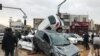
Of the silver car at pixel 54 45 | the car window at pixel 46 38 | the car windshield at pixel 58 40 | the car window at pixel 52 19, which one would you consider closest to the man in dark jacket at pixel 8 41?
the silver car at pixel 54 45

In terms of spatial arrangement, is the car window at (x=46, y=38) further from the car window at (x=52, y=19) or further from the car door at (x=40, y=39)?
the car window at (x=52, y=19)

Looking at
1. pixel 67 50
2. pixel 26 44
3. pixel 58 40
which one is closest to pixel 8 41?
pixel 67 50

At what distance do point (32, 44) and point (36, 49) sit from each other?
136 centimetres

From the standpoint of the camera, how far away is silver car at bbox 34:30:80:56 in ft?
69.3

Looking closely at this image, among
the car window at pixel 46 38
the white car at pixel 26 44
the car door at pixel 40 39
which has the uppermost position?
the car window at pixel 46 38

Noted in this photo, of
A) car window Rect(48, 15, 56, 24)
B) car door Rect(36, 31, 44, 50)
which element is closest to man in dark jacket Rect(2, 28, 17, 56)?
car door Rect(36, 31, 44, 50)

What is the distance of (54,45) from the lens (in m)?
22.2

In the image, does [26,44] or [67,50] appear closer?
[67,50]

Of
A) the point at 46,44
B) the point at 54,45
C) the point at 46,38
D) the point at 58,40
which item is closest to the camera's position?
the point at 54,45

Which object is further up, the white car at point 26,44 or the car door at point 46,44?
the car door at point 46,44

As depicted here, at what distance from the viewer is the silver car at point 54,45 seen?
69.3ft

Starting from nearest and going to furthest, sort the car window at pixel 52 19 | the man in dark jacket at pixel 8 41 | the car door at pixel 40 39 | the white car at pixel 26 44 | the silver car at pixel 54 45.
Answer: the man in dark jacket at pixel 8 41, the silver car at pixel 54 45, the car door at pixel 40 39, the white car at pixel 26 44, the car window at pixel 52 19

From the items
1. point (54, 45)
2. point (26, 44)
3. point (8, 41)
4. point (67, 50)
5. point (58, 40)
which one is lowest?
point (26, 44)

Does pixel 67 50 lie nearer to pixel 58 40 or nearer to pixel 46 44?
pixel 58 40
